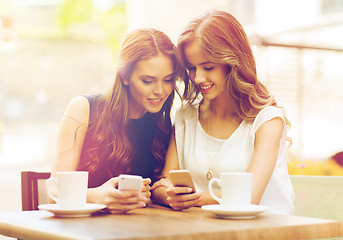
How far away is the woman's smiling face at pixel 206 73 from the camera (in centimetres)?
231

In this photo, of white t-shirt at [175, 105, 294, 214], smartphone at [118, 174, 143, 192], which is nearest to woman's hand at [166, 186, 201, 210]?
smartphone at [118, 174, 143, 192]

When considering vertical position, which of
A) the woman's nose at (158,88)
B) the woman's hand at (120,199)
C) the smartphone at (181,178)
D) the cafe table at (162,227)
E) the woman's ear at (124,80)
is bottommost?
the cafe table at (162,227)

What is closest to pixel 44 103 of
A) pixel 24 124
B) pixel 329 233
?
pixel 24 124

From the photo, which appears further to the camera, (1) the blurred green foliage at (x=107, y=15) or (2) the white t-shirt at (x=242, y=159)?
(1) the blurred green foliage at (x=107, y=15)

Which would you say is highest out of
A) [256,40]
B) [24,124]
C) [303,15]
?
[303,15]

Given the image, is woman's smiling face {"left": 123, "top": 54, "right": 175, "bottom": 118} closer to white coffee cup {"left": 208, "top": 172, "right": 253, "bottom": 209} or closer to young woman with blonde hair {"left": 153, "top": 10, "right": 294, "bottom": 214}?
young woman with blonde hair {"left": 153, "top": 10, "right": 294, "bottom": 214}

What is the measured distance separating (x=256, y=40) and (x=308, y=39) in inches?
59.3

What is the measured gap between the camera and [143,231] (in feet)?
4.75

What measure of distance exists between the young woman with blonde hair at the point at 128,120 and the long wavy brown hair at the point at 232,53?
136 mm

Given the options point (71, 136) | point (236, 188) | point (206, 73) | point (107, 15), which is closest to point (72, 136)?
point (71, 136)

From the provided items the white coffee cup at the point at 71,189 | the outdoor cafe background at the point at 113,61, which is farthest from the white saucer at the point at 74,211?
the outdoor cafe background at the point at 113,61

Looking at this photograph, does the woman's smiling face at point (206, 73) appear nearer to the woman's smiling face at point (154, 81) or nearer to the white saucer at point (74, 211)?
the woman's smiling face at point (154, 81)

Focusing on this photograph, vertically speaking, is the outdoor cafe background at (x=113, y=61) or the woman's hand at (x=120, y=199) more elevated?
the outdoor cafe background at (x=113, y=61)

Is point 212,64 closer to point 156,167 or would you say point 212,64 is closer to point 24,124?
point 156,167
